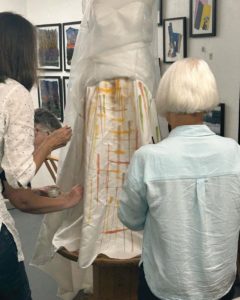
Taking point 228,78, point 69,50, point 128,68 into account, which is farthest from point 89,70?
point 69,50

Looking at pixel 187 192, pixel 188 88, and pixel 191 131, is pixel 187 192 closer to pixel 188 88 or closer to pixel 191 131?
pixel 191 131

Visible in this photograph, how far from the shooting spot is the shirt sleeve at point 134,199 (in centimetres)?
108

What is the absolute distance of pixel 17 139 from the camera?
120cm

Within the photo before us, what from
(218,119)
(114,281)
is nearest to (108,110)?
(114,281)

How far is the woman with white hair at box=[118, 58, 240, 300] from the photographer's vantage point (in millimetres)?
1051

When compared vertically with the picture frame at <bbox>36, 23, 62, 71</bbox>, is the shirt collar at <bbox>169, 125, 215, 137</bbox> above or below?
below

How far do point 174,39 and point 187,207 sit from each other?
153cm

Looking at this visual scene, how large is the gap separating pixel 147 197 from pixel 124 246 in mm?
556

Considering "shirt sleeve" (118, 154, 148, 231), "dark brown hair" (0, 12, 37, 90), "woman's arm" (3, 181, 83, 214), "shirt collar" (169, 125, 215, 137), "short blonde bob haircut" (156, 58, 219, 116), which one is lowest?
"woman's arm" (3, 181, 83, 214)

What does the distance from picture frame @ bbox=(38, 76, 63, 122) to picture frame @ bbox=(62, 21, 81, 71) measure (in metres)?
0.20

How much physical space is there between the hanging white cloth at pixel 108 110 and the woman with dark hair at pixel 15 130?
0.22 meters

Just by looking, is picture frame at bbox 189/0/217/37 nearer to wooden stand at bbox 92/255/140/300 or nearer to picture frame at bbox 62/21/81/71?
wooden stand at bbox 92/255/140/300

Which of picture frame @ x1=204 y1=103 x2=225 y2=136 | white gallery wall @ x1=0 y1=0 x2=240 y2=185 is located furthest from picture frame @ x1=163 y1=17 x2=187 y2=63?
picture frame @ x1=204 y1=103 x2=225 y2=136

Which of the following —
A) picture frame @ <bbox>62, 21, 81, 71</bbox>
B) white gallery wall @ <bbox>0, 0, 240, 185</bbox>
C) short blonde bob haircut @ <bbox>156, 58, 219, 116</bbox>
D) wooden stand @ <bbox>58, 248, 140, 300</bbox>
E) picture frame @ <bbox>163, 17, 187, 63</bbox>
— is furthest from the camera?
picture frame @ <bbox>62, 21, 81, 71</bbox>
